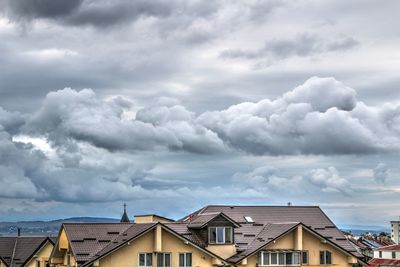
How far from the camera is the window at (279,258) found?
6856 cm

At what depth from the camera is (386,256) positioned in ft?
543

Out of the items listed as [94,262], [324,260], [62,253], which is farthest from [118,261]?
[324,260]

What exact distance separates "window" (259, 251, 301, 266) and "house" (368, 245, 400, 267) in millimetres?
94247

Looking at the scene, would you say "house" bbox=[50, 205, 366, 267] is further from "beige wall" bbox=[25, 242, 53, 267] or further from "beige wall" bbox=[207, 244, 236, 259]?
"beige wall" bbox=[25, 242, 53, 267]

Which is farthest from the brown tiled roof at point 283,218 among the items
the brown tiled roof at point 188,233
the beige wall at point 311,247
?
the brown tiled roof at point 188,233

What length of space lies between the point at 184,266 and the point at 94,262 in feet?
27.3

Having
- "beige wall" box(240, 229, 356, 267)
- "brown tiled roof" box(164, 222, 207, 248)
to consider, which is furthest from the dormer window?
"beige wall" box(240, 229, 356, 267)

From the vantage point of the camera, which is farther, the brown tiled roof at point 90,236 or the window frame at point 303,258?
the window frame at point 303,258

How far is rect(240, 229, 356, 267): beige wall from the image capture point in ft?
227

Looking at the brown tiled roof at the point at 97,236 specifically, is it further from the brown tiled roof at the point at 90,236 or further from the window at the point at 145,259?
the window at the point at 145,259

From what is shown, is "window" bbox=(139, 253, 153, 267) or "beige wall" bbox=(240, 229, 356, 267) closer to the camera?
"window" bbox=(139, 253, 153, 267)

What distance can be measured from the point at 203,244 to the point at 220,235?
5.76ft

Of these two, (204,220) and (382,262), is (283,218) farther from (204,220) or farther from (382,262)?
(382,262)

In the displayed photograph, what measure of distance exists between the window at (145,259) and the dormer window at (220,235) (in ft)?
19.6
